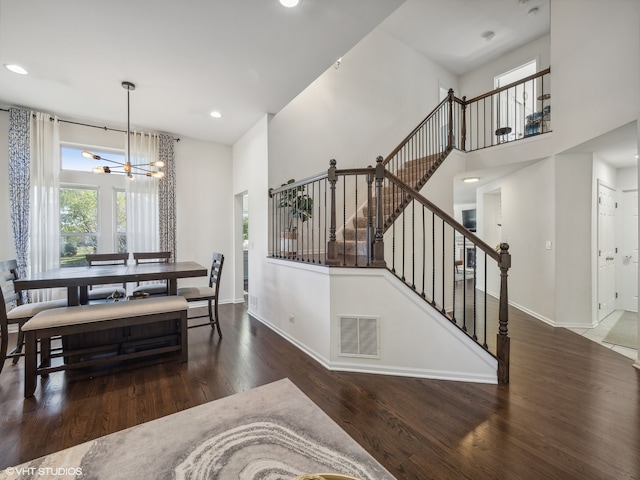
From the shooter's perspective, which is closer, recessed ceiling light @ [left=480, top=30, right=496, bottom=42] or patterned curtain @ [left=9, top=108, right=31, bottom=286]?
patterned curtain @ [left=9, top=108, right=31, bottom=286]

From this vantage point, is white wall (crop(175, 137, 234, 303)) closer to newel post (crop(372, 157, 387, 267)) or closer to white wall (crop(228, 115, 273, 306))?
white wall (crop(228, 115, 273, 306))

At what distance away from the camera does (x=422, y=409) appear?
83.8 inches

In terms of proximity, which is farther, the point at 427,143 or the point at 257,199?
the point at 427,143

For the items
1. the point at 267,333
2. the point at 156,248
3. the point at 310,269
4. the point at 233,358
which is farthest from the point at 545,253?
the point at 156,248

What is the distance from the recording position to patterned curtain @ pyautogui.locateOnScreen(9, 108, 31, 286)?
3844mm

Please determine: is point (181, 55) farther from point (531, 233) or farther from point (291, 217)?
point (531, 233)

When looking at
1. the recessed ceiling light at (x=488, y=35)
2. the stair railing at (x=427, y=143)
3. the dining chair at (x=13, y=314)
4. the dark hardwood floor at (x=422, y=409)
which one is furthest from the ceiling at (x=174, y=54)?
the recessed ceiling light at (x=488, y=35)

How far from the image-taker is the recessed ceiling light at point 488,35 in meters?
5.77

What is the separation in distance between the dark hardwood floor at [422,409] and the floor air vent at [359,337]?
0.23 metres

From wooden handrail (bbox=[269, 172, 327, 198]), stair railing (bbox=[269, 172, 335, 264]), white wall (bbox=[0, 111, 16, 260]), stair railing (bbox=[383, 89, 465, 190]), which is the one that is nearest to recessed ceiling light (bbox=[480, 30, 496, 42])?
stair railing (bbox=[383, 89, 465, 190])

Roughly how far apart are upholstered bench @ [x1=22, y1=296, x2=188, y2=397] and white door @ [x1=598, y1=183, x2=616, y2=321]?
5904mm

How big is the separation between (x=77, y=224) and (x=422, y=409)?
17.5 ft

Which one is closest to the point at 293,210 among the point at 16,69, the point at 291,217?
the point at 291,217

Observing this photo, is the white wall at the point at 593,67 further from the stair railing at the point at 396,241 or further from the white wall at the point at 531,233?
the stair railing at the point at 396,241
